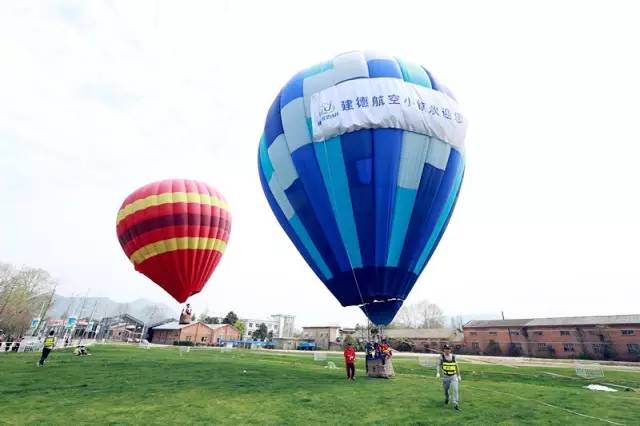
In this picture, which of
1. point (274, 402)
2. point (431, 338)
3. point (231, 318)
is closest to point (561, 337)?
point (431, 338)

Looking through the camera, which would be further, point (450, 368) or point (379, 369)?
point (379, 369)

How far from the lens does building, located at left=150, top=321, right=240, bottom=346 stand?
7106 cm

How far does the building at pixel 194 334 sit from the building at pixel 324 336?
61.6 ft

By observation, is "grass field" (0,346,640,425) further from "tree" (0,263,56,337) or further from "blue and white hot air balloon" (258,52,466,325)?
"tree" (0,263,56,337)

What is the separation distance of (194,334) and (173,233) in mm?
57351

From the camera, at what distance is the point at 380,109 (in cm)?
1391

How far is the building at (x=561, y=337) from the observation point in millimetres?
45844

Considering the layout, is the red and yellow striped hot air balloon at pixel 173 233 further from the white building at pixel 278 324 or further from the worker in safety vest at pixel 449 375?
the white building at pixel 278 324

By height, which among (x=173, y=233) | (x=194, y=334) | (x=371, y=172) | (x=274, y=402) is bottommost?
(x=274, y=402)

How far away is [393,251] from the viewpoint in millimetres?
13523

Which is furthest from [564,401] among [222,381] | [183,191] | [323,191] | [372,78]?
[183,191]

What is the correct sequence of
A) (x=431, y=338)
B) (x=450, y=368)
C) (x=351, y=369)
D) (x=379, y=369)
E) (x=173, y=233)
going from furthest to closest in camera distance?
1. (x=431, y=338)
2. (x=173, y=233)
3. (x=379, y=369)
4. (x=351, y=369)
5. (x=450, y=368)

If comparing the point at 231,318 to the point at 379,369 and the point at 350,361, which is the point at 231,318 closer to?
the point at 379,369

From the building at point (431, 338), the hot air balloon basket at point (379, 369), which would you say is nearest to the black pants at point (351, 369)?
the hot air balloon basket at point (379, 369)
